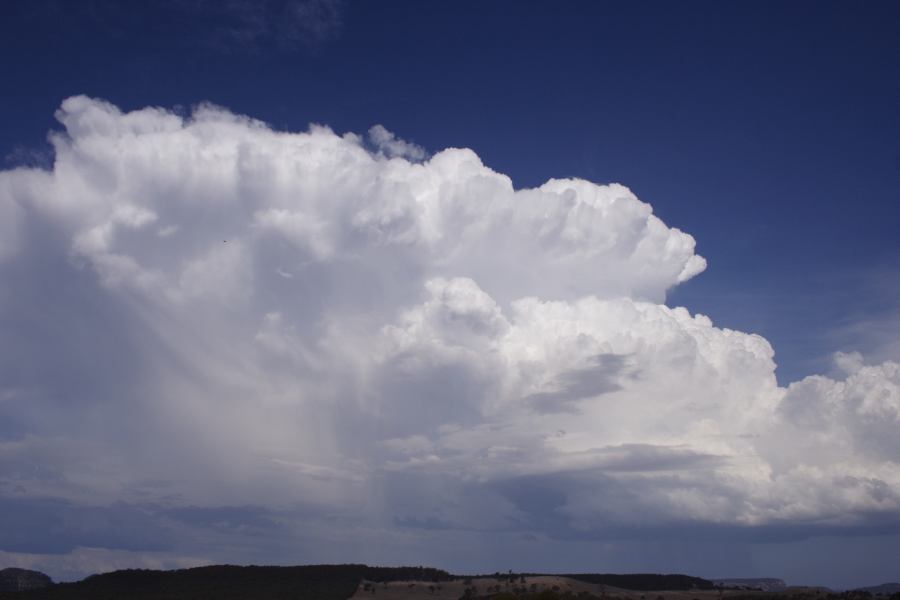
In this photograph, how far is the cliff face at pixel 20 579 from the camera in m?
191

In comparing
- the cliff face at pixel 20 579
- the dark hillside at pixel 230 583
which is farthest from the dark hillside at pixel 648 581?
the cliff face at pixel 20 579

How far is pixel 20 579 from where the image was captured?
195 metres

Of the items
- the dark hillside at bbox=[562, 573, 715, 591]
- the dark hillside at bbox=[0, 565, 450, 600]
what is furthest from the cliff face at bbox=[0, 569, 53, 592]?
the dark hillside at bbox=[562, 573, 715, 591]

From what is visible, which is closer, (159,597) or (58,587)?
(159,597)

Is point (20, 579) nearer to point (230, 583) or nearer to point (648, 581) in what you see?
point (230, 583)

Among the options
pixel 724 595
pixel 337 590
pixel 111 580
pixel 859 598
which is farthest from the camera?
pixel 111 580

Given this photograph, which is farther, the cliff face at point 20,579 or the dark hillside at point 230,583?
the cliff face at point 20,579

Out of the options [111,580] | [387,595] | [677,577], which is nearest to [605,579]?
[677,577]

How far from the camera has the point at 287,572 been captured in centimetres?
15875

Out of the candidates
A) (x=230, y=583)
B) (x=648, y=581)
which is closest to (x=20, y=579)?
(x=230, y=583)

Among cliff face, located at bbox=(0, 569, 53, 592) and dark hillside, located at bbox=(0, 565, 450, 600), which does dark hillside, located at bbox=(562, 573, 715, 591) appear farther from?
cliff face, located at bbox=(0, 569, 53, 592)

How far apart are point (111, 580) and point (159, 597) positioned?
31.7 meters

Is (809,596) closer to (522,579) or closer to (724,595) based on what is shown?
(724,595)

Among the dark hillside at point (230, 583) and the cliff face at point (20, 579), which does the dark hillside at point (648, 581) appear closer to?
the dark hillside at point (230, 583)
